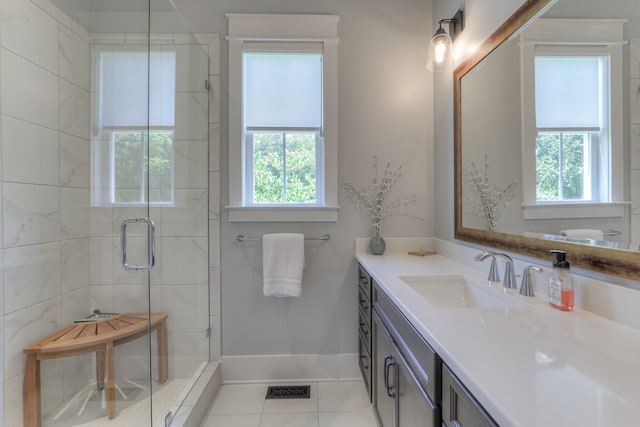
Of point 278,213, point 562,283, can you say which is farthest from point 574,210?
point 278,213

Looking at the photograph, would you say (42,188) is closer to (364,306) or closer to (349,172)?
(349,172)

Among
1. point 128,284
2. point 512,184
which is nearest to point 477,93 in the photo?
point 512,184

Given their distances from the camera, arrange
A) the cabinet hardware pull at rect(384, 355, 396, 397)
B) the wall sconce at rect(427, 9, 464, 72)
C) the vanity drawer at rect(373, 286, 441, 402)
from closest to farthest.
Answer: the vanity drawer at rect(373, 286, 441, 402) < the cabinet hardware pull at rect(384, 355, 396, 397) < the wall sconce at rect(427, 9, 464, 72)

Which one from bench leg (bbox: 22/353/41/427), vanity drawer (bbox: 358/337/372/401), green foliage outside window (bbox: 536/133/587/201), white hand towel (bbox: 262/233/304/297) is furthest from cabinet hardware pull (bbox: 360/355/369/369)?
bench leg (bbox: 22/353/41/427)

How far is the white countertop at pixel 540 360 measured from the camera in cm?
47

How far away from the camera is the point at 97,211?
1.69 meters

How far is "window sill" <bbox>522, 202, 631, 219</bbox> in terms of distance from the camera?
86 centimetres

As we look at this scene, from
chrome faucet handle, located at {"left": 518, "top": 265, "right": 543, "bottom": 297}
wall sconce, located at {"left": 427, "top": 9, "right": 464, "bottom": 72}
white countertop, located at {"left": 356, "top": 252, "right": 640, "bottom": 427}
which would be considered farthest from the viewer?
wall sconce, located at {"left": 427, "top": 9, "right": 464, "bottom": 72}

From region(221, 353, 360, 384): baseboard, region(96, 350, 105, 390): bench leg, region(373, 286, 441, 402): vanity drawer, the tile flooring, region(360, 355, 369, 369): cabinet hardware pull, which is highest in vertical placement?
region(373, 286, 441, 402): vanity drawer

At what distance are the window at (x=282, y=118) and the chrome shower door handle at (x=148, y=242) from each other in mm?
508

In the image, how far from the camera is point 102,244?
1.70 m

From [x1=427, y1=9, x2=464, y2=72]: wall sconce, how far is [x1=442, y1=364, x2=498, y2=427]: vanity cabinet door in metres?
1.60

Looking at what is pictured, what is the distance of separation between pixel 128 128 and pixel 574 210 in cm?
212

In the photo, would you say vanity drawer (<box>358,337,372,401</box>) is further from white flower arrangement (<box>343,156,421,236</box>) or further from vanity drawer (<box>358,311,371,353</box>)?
white flower arrangement (<box>343,156,421,236</box>)
